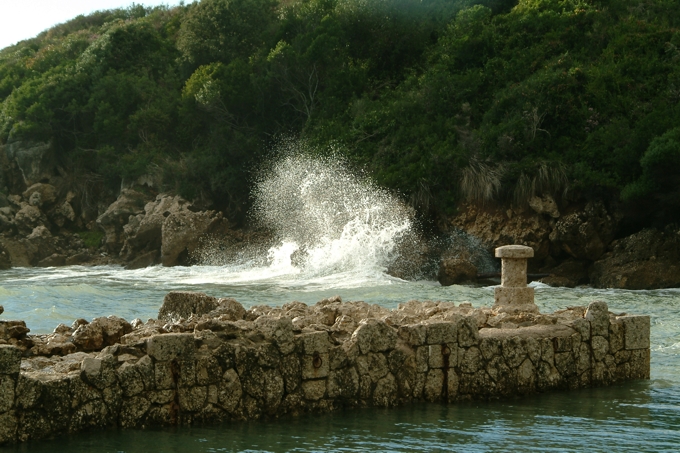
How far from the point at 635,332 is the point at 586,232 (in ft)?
49.7

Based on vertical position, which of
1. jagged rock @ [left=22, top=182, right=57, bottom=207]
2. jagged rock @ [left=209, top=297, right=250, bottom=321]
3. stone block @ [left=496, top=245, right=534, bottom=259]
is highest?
jagged rock @ [left=22, top=182, right=57, bottom=207]

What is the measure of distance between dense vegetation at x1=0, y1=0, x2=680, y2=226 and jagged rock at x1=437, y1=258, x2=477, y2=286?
3.01 meters

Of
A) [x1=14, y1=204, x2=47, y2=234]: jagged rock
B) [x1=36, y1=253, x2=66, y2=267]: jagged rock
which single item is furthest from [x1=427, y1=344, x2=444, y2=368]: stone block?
[x1=14, y1=204, x2=47, y2=234]: jagged rock

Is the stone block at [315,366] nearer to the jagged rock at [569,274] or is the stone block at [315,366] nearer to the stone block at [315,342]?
the stone block at [315,342]

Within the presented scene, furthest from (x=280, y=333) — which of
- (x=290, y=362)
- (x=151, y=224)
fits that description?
(x=151, y=224)

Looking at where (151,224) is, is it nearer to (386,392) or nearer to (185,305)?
(185,305)

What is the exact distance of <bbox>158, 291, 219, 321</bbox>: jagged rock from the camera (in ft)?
45.1

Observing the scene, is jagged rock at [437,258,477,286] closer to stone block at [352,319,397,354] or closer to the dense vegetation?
the dense vegetation

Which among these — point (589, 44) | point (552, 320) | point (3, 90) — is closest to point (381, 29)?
point (589, 44)

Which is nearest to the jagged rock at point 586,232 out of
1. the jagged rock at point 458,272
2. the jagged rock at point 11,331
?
the jagged rock at point 458,272

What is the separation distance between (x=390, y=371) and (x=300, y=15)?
31014mm

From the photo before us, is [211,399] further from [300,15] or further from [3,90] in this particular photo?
[3,90]

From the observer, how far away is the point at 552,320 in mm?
12844

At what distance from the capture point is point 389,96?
3731cm
